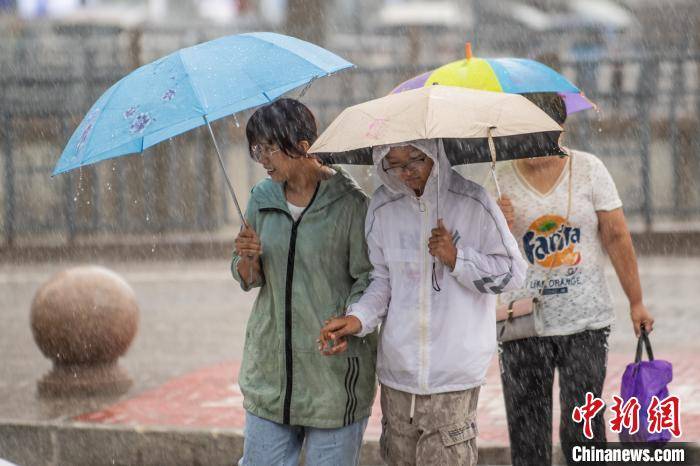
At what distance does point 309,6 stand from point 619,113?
807cm

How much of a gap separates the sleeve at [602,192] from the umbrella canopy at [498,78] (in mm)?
410

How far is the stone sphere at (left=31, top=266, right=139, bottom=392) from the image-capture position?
8977 mm

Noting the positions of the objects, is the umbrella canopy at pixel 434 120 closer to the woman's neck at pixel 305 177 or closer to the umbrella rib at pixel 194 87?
the woman's neck at pixel 305 177

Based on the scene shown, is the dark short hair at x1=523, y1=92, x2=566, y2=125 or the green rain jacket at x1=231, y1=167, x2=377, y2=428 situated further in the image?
the dark short hair at x1=523, y1=92, x2=566, y2=125

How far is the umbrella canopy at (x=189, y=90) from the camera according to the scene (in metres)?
4.47

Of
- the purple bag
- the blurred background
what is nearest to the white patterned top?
the purple bag

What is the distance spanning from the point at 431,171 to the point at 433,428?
91 cm

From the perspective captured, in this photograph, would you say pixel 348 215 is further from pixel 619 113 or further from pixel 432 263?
pixel 619 113

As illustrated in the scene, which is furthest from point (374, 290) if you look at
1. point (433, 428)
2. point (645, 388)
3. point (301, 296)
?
point (645, 388)

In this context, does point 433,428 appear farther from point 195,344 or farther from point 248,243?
point 195,344

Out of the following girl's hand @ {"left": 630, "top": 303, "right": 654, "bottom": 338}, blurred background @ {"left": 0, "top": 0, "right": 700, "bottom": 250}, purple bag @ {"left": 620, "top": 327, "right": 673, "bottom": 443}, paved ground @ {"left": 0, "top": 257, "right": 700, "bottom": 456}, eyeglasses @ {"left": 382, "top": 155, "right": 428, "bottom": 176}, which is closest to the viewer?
eyeglasses @ {"left": 382, "top": 155, "right": 428, "bottom": 176}

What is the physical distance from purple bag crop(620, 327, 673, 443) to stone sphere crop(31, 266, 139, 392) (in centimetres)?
440

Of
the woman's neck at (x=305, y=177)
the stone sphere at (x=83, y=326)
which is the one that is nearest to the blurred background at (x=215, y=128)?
the stone sphere at (x=83, y=326)

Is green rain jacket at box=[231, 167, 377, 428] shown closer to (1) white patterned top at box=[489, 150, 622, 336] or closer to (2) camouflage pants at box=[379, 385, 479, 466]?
(2) camouflage pants at box=[379, 385, 479, 466]
